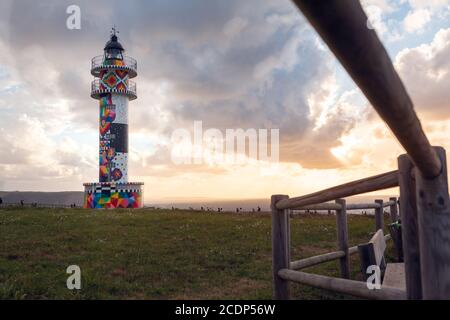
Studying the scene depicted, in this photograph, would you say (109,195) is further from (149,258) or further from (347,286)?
(347,286)

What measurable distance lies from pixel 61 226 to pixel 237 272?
962 cm

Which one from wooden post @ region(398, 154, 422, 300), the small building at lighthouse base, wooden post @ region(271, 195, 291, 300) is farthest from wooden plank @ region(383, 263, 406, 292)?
the small building at lighthouse base

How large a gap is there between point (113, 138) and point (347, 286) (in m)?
30.8

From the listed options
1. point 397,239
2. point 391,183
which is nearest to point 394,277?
point 397,239

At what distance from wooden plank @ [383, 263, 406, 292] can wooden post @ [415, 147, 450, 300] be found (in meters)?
2.93

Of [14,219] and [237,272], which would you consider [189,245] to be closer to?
[237,272]

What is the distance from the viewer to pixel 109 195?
31328mm

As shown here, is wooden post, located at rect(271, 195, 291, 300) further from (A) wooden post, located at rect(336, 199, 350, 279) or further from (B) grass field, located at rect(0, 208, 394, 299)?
(A) wooden post, located at rect(336, 199, 350, 279)

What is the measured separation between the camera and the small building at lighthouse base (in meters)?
31.1

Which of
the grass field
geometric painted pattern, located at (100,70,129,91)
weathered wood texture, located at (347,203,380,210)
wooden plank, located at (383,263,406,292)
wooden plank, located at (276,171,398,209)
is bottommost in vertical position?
the grass field

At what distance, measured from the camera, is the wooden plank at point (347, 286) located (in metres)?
3.13

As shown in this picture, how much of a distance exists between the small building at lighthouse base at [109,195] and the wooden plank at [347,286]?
28417mm
